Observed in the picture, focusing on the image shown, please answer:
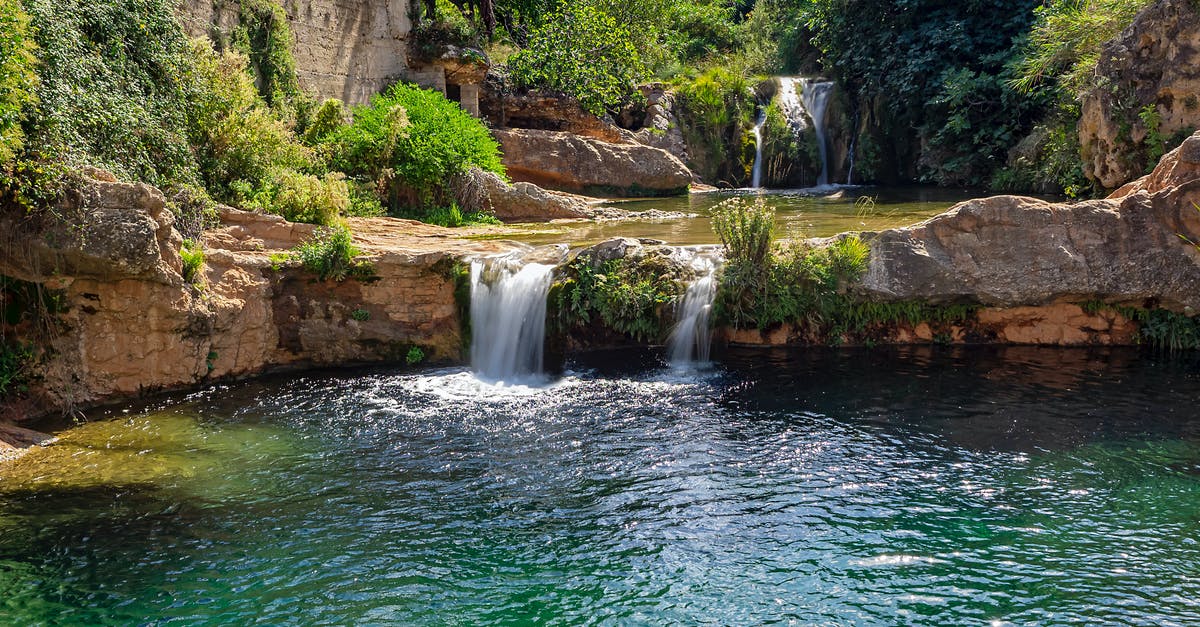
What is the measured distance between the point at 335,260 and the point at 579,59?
13.4 m

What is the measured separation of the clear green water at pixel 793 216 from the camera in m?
14.2

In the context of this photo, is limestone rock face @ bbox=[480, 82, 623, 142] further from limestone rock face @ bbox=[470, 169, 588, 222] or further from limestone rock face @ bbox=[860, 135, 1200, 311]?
limestone rock face @ bbox=[860, 135, 1200, 311]

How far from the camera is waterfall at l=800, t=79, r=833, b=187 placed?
25.0 metres

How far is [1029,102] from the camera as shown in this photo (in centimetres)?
2075

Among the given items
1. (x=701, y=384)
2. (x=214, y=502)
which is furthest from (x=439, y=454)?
(x=701, y=384)

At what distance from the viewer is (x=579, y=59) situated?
75.2ft

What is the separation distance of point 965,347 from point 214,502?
8835 mm

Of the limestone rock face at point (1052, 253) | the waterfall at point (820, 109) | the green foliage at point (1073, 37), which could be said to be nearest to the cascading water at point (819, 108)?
the waterfall at point (820, 109)

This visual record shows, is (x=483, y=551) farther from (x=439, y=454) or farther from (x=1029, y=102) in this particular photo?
(x=1029, y=102)

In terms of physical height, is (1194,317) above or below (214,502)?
above

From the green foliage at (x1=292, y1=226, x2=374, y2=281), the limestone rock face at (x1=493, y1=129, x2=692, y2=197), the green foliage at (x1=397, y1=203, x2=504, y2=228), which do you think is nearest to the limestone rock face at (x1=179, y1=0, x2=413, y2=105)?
the limestone rock face at (x1=493, y1=129, x2=692, y2=197)

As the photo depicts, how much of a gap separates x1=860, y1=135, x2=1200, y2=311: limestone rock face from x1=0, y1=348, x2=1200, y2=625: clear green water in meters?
0.97

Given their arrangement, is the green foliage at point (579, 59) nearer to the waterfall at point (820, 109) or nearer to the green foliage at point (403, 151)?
the waterfall at point (820, 109)

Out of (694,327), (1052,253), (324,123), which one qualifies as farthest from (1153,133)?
(324,123)
